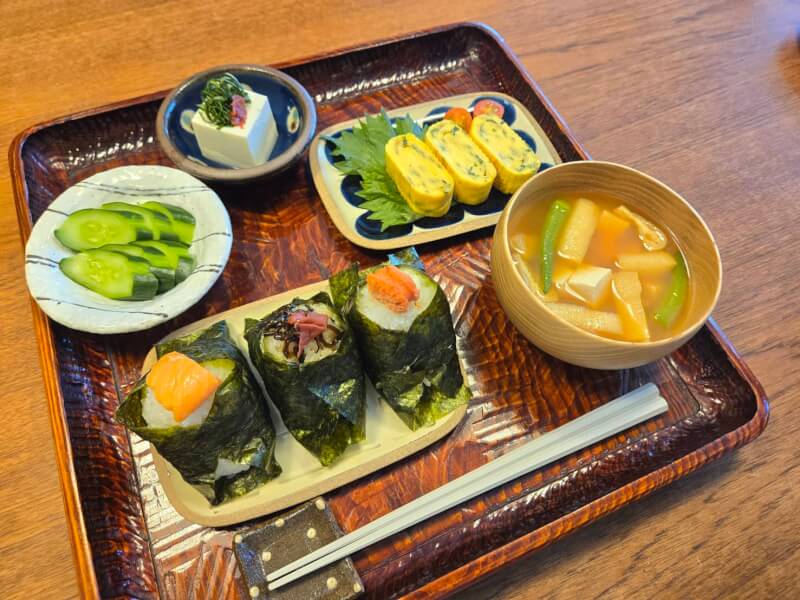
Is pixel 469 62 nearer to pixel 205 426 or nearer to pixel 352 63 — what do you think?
pixel 352 63

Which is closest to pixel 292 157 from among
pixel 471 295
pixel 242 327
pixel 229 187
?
pixel 229 187

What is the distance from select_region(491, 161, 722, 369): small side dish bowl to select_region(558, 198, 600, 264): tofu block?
0.05 metres

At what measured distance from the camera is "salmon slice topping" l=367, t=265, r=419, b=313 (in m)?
1.24

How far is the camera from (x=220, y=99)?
1.57 metres

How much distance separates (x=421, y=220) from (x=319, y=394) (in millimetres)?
644

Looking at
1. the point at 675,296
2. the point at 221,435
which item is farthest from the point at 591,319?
the point at 221,435

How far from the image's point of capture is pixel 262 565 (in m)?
1.11

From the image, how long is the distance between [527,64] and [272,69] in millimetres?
1029

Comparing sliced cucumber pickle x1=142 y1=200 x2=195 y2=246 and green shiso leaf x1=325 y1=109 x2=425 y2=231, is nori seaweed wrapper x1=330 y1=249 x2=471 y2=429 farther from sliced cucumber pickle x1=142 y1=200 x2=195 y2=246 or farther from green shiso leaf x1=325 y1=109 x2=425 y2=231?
sliced cucumber pickle x1=142 y1=200 x2=195 y2=246

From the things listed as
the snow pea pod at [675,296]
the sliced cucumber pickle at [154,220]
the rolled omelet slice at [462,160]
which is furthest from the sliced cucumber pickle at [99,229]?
the snow pea pod at [675,296]

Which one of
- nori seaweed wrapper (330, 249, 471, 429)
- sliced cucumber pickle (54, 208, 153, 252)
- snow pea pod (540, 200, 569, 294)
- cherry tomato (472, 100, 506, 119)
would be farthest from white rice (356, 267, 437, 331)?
cherry tomato (472, 100, 506, 119)

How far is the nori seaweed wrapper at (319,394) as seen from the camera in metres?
1.21

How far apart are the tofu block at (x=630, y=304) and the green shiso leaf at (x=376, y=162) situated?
0.60m

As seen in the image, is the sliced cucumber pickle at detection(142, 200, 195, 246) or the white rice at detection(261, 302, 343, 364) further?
the sliced cucumber pickle at detection(142, 200, 195, 246)
